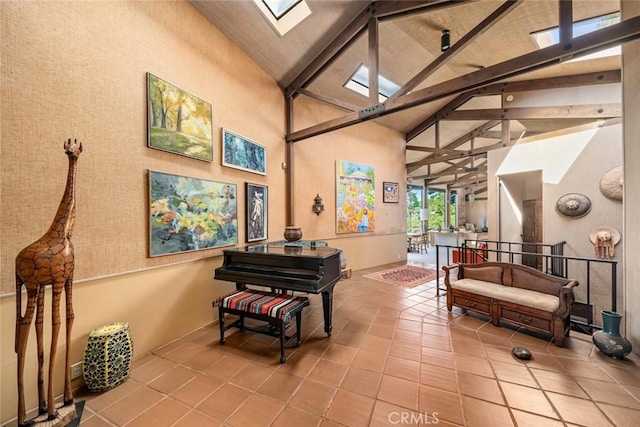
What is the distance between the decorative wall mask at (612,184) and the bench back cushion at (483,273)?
106 inches

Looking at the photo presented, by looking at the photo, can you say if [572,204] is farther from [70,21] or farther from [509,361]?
[70,21]

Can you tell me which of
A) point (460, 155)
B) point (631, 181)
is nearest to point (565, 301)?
point (631, 181)

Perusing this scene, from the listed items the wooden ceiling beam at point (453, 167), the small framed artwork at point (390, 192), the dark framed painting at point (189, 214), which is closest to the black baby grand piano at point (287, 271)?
the dark framed painting at point (189, 214)

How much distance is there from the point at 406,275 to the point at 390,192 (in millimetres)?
2341

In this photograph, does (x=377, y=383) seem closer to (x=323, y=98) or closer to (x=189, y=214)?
(x=189, y=214)

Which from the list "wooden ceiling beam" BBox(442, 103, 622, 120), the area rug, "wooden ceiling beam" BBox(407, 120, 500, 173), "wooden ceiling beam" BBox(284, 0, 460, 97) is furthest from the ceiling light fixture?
the area rug

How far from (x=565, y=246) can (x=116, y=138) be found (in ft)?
22.2

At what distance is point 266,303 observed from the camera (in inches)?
86.4

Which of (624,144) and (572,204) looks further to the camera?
(572,204)

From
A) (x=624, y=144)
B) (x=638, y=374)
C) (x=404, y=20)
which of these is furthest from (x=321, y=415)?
(x=404, y=20)

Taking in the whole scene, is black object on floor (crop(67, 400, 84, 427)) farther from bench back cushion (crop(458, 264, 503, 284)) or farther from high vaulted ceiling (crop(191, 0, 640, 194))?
bench back cushion (crop(458, 264, 503, 284))

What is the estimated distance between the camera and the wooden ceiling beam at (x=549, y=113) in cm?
434

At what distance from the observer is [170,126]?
241 centimetres

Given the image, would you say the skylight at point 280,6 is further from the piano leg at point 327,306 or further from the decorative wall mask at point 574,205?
the decorative wall mask at point 574,205
